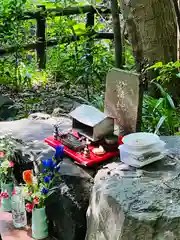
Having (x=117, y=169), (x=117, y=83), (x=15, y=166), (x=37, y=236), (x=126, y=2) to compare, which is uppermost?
(x=126, y=2)

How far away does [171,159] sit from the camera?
6.98 feet

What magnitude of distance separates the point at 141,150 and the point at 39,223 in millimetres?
644

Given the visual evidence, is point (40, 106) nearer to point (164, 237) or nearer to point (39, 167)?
point (39, 167)

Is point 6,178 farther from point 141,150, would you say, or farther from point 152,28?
A: point 152,28

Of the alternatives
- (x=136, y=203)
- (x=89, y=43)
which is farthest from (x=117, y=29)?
(x=136, y=203)

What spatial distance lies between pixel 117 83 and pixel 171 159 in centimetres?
57

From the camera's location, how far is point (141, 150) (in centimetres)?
205

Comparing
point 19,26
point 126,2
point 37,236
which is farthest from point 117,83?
point 19,26

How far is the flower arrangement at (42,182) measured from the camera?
217cm

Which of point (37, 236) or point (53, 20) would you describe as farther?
point (53, 20)

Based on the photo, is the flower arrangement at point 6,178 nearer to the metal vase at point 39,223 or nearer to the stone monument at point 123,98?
the metal vase at point 39,223

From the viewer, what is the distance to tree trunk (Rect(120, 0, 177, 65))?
3693 millimetres

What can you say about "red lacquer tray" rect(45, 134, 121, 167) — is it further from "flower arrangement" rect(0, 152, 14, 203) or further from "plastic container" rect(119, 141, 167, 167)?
"flower arrangement" rect(0, 152, 14, 203)

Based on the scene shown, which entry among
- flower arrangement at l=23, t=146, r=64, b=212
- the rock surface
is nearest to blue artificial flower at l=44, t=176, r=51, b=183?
flower arrangement at l=23, t=146, r=64, b=212
